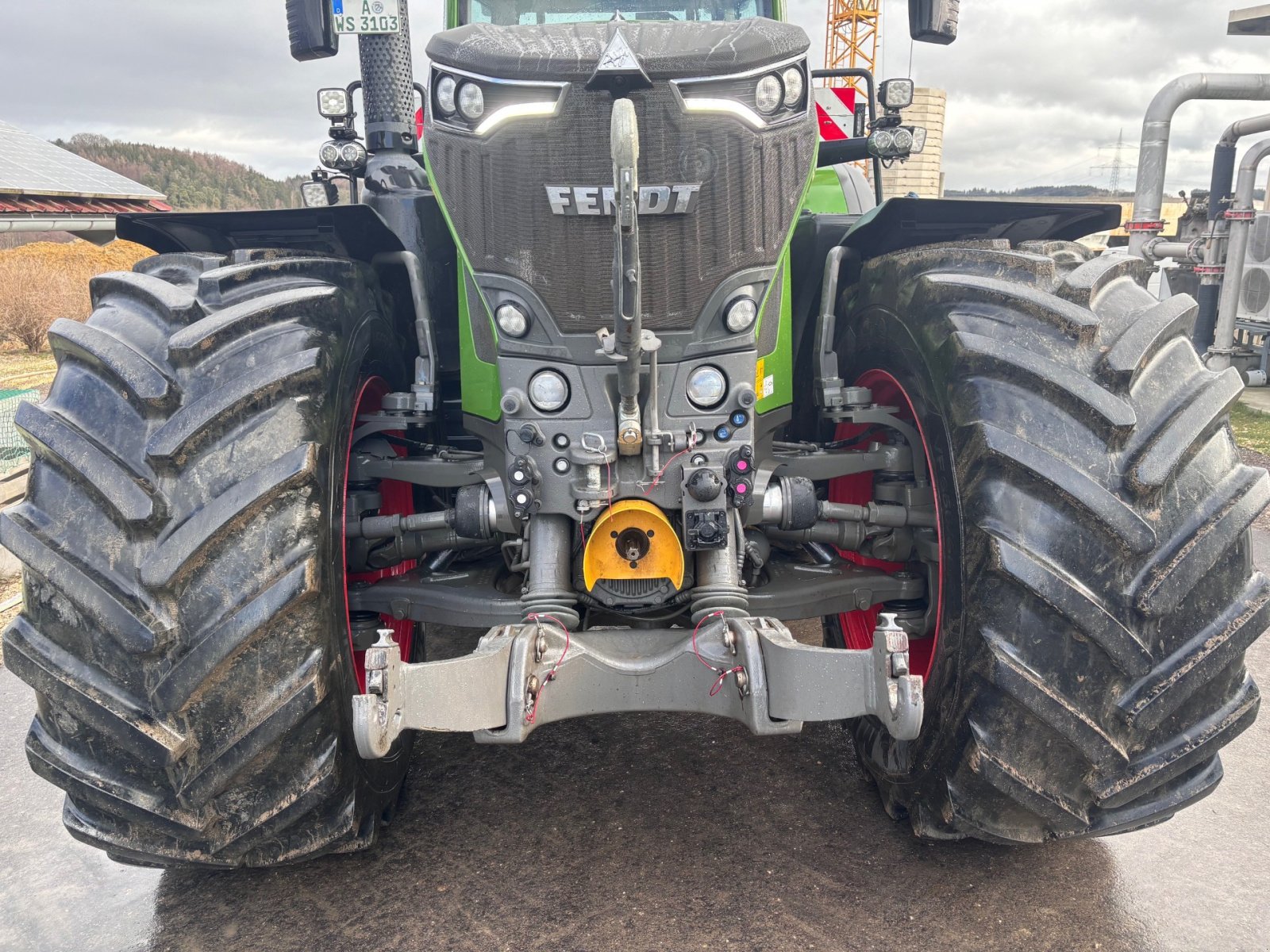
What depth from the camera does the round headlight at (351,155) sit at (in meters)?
4.11

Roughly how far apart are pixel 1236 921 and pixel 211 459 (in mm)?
2751

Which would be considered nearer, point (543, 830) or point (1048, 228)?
point (543, 830)

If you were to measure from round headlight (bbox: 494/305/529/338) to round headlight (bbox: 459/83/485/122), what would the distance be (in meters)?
0.46

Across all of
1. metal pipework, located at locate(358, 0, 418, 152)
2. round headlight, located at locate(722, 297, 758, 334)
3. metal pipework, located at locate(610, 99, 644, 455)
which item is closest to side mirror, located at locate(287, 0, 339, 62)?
metal pipework, located at locate(610, 99, 644, 455)

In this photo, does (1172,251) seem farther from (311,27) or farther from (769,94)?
(311,27)

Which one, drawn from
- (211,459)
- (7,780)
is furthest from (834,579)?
(7,780)

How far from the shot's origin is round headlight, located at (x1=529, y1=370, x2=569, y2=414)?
2.46m

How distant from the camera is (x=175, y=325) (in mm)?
2348

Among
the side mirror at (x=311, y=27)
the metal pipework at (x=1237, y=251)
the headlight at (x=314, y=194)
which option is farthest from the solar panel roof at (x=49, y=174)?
the metal pipework at (x=1237, y=251)

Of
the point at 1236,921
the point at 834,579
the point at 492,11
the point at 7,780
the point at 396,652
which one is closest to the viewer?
the point at 396,652

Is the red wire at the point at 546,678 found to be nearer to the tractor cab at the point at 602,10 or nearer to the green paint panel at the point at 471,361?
the green paint panel at the point at 471,361

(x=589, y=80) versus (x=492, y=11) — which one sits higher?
(x=492, y=11)

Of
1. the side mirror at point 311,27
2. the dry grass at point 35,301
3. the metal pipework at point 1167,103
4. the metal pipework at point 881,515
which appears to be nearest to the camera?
the metal pipework at point 881,515

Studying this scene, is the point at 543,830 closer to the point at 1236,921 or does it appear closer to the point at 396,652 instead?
the point at 396,652
